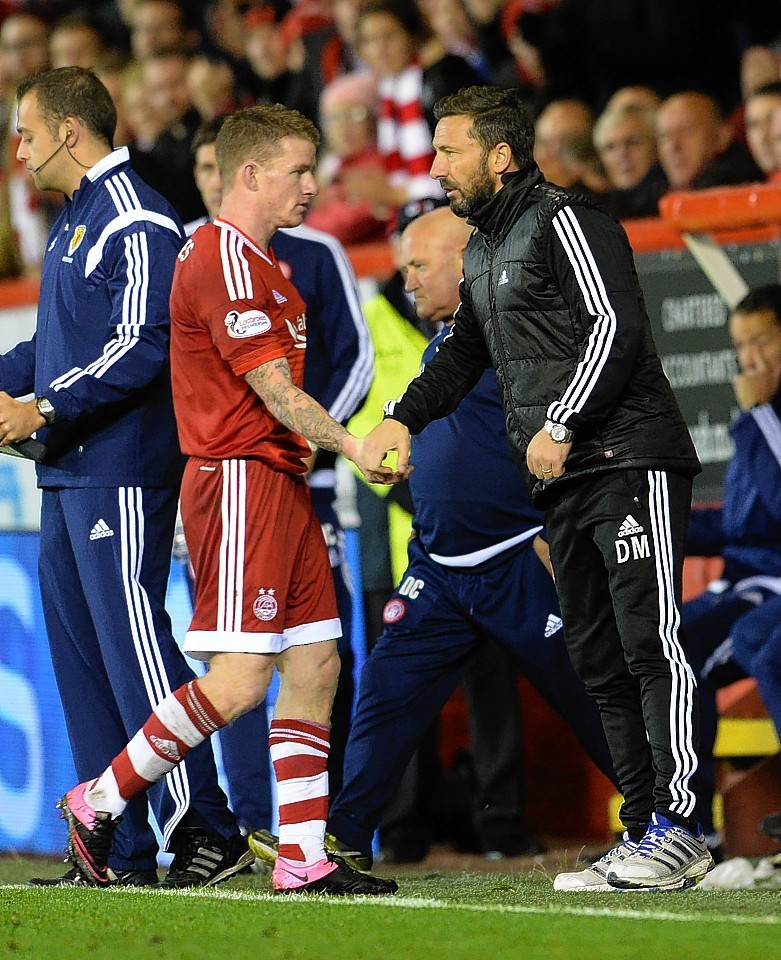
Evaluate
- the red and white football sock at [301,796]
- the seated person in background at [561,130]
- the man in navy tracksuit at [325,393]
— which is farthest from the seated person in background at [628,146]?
the red and white football sock at [301,796]

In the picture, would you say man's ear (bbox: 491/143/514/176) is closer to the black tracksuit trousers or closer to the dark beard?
the dark beard

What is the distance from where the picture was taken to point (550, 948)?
11.2 feet

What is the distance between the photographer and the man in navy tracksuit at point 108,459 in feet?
16.0

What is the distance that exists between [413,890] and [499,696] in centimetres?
215

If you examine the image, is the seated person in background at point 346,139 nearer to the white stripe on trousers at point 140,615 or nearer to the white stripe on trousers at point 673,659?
the white stripe on trousers at point 140,615

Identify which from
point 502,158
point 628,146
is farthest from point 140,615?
point 628,146

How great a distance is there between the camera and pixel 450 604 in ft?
17.3

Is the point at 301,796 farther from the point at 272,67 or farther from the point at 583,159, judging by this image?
the point at 272,67

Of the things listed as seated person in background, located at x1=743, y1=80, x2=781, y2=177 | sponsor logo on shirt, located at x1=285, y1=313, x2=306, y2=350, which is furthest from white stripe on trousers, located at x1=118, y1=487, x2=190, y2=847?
seated person in background, located at x1=743, y1=80, x2=781, y2=177

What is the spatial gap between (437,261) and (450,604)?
3.46 feet

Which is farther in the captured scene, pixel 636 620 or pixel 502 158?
pixel 502 158

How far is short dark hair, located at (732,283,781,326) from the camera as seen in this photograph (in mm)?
6133

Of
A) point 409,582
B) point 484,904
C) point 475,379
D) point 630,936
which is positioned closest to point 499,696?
point 409,582

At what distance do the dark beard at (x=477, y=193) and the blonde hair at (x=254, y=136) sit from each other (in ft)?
1.45
